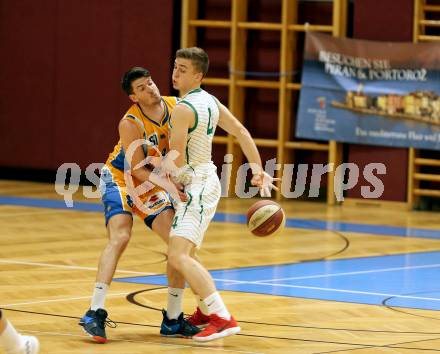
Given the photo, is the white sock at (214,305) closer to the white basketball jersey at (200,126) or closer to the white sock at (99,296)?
the white sock at (99,296)

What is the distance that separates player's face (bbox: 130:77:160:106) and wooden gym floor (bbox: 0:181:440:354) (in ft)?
4.65

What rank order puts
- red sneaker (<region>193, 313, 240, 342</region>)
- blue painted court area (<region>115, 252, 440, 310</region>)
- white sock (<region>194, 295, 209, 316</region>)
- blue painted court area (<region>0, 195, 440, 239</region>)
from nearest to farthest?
red sneaker (<region>193, 313, 240, 342</region>)
white sock (<region>194, 295, 209, 316</region>)
blue painted court area (<region>115, 252, 440, 310</region>)
blue painted court area (<region>0, 195, 440, 239</region>)

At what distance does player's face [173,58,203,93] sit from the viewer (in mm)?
7066

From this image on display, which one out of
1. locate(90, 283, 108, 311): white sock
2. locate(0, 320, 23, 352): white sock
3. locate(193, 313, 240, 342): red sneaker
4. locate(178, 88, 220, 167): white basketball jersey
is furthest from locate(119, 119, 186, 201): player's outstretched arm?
locate(0, 320, 23, 352): white sock

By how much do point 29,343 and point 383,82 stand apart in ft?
32.8

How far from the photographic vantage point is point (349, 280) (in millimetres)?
9695

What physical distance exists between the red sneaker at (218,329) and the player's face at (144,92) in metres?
1.40

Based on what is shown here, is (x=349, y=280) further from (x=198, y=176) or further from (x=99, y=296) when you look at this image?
(x=99, y=296)

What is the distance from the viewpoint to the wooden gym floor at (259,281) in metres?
7.14

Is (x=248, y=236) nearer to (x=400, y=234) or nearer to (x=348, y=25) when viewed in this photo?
(x=400, y=234)

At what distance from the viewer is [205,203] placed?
7102 millimetres

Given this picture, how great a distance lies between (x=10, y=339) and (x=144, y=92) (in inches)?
80.4

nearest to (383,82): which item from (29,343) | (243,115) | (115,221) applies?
(243,115)

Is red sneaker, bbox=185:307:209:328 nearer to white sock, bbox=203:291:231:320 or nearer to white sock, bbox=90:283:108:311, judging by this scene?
white sock, bbox=203:291:231:320
